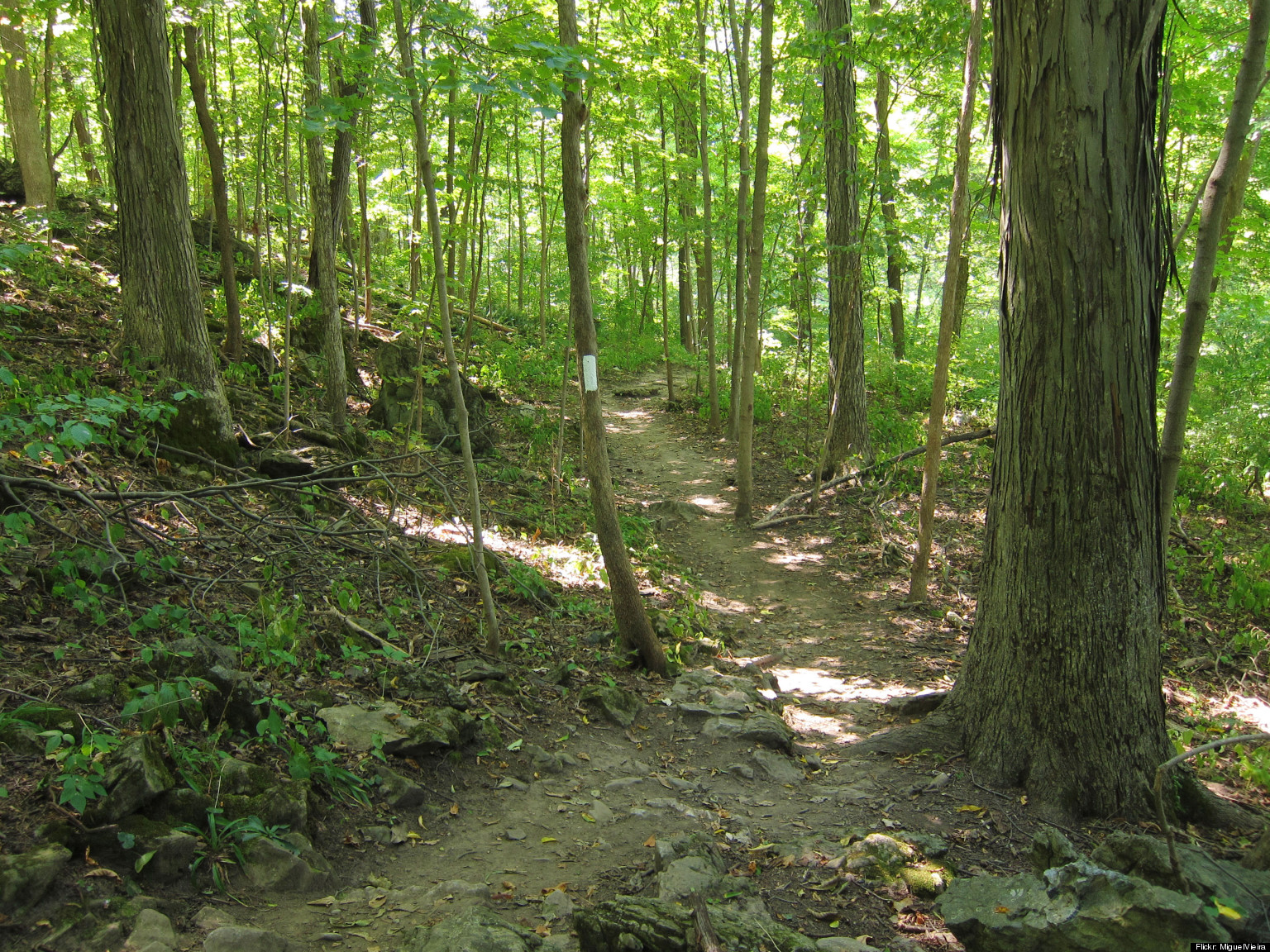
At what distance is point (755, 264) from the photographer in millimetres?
9055

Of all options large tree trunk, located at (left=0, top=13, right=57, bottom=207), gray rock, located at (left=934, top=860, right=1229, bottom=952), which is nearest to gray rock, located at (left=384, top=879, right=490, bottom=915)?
gray rock, located at (left=934, top=860, right=1229, bottom=952)

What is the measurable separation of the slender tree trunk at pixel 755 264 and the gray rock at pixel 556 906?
7.18 meters

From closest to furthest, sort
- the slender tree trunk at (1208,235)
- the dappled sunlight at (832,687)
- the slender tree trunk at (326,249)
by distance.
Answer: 1. the slender tree trunk at (1208,235)
2. the dappled sunlight at (832,687)
3. the slender tree trunk at (326,249)

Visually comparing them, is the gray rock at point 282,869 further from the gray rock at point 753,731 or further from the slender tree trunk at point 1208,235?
the slender tree trunk at point 1208,235

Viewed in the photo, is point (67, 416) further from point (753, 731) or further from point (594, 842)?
point (753, 731)

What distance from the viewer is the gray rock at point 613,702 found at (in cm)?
Result: 485

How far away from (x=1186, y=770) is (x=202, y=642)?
195 inches

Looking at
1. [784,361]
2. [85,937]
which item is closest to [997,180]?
[85,937]

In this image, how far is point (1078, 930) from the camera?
2445mm

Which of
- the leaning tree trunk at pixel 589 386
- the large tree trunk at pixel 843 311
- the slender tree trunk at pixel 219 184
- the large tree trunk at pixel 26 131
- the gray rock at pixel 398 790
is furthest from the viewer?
the large tree trunk at pixel 843 311

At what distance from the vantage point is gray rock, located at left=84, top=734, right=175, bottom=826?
2373 mm

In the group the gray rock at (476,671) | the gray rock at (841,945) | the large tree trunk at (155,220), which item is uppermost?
the large tree trunk at (155,220)

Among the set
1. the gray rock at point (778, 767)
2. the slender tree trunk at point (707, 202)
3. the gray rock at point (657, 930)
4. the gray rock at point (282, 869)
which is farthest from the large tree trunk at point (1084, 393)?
the slender tree trunk at point (707, 202)

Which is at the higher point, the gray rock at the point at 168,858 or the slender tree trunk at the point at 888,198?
the slender tree trunk at the point at 888,198
